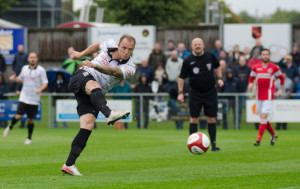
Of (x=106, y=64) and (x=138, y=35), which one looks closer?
(x=106, y=64)

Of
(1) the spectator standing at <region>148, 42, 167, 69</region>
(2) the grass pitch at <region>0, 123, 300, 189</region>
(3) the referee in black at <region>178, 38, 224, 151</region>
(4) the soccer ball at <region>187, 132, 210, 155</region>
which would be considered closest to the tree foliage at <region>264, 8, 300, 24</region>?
(1) the spectator standing at <region>148, 42, 167, 69</region>

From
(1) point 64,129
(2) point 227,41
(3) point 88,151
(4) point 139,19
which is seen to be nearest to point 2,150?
(3) point 88,151

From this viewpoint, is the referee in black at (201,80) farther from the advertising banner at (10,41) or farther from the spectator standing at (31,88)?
the advertising banner at (10,41)

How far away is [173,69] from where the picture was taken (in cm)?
2231

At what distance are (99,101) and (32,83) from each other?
8276mm

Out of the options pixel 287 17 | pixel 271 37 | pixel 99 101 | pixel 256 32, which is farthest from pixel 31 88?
pixel 287 17

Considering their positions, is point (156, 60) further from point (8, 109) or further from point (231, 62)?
point (8, 109)

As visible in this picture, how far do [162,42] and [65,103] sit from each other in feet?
27.6

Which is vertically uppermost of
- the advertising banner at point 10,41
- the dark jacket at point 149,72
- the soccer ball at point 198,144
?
the advertising banner at point 10,41

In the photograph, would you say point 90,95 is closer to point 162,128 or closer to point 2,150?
point 2,150

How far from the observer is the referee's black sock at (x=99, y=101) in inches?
335

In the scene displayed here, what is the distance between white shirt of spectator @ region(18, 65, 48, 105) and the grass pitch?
117 centimetres

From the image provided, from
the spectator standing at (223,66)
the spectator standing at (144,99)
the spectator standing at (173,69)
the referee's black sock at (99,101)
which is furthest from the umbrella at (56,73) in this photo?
the referee's black sock at (99,101)

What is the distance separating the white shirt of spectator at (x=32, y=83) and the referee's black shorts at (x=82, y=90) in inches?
284
